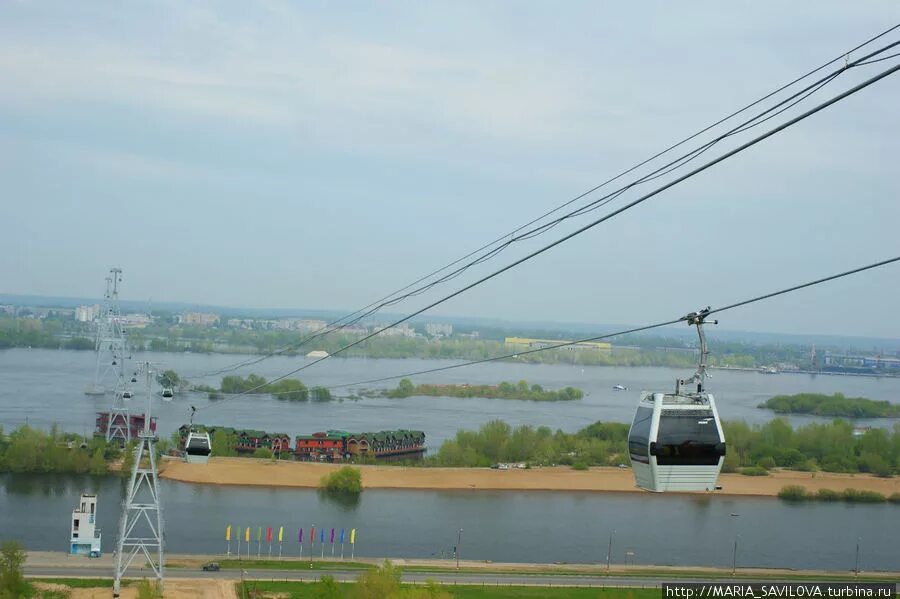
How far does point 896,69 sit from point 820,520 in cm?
1237

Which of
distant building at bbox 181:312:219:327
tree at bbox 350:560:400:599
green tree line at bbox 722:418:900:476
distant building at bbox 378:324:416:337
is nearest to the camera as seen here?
tree at bbox 350:560:400:599

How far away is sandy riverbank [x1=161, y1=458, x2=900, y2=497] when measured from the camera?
1366cm

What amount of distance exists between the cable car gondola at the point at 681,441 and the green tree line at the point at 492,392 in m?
23.7

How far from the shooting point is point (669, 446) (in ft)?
8.74

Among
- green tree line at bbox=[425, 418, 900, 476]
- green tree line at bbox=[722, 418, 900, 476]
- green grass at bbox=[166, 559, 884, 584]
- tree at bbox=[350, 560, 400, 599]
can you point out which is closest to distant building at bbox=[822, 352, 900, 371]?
green tree line at bbox=[722, 418, 900, 476]

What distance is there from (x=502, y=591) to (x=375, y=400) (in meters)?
17.3

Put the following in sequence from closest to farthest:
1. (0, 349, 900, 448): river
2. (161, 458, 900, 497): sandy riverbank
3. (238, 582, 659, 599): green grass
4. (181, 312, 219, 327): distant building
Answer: (238, 582, 659, 599): green grass < (161, 458, 900, 497): sandy riverbank < (0, 349, 900, 448): river < (181, 312, 219, 327): distant building

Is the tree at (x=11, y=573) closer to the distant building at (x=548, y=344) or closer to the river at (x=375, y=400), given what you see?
the river at (x=375, y=400)

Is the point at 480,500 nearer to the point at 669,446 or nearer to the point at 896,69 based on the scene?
the point at 669,446

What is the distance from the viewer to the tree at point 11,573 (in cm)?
689

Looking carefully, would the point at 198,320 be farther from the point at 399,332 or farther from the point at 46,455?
the point at 46,455

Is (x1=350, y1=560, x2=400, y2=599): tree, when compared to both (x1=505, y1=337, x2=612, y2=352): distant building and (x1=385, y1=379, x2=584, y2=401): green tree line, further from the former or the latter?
(x1=505, y1=337, x2=612, y2=352): distant building

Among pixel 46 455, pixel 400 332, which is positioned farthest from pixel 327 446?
pixel 400 332

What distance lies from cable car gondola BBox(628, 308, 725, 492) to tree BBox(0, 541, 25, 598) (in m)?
5.41
